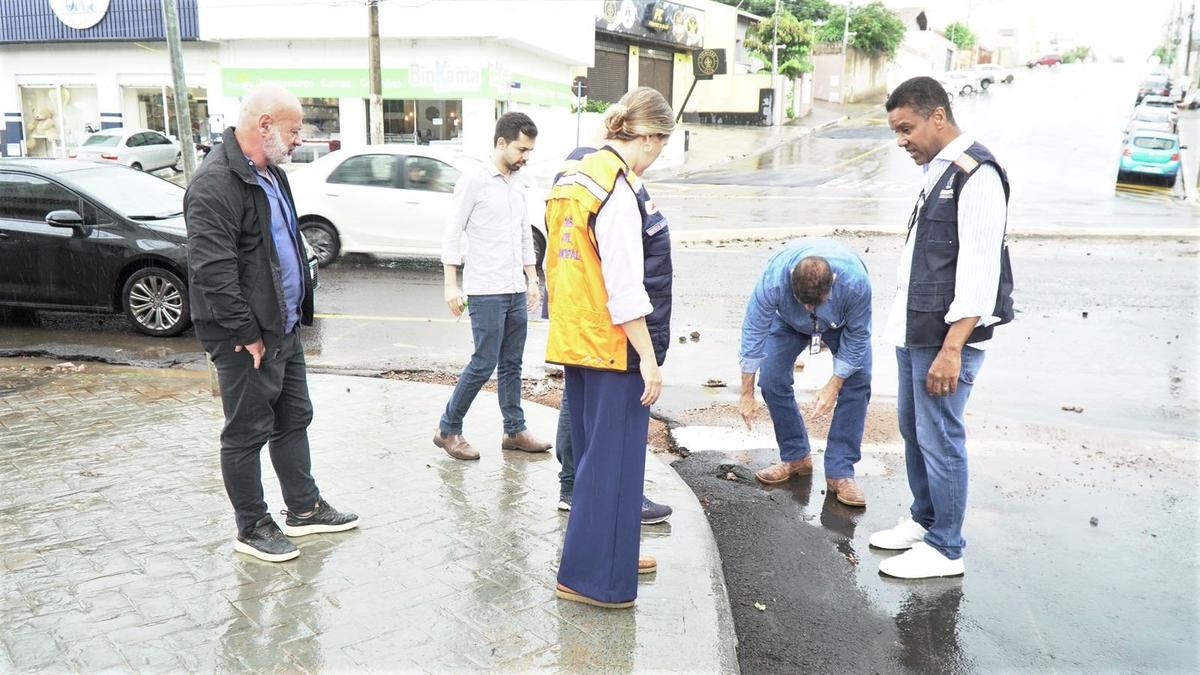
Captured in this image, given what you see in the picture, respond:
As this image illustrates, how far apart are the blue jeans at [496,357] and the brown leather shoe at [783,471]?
1442mm

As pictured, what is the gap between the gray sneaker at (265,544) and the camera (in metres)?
4.05

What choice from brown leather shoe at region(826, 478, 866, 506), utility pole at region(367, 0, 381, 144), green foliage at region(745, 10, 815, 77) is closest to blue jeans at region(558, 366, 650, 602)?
brown leather shoe at region(826, 478, 866, 506)

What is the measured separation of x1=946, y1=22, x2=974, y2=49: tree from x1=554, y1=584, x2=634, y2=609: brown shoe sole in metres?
98.9

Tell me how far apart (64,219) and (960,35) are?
9987 cm

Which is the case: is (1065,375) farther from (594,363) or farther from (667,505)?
(594,363)

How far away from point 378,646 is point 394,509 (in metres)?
1.34

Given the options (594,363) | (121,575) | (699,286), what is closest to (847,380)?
(594,363)

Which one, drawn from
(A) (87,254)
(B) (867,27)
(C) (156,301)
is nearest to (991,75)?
(B) (867,27)

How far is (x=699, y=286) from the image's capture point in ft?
38.5

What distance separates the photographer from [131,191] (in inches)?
366

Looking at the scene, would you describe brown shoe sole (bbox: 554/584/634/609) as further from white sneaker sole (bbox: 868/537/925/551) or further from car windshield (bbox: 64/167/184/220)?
car windshield (bbox: 64/167/184/220)

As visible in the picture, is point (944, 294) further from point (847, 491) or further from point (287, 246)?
point (287, 246)

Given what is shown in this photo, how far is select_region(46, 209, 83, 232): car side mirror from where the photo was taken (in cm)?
847

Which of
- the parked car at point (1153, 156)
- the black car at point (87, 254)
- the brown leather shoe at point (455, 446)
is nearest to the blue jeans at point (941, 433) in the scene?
the brown leather shoe at point (455, 446)
